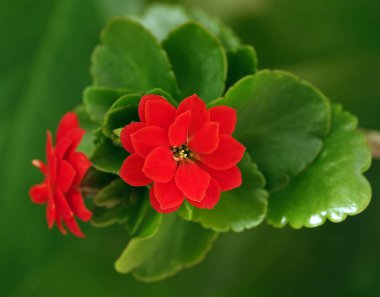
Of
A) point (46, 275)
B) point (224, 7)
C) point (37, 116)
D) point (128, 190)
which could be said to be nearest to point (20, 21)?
point (37, 116)

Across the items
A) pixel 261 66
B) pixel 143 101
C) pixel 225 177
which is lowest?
pixel 261 66

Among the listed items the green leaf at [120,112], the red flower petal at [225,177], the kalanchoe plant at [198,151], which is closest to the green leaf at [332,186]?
the kalanchoe plant at [198,151]

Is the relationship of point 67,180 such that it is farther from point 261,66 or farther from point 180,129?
point 261,66

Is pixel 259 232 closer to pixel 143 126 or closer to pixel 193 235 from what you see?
pixel 193 235

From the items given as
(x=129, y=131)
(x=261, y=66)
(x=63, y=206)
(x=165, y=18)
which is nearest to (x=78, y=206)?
(x=63, y=206)

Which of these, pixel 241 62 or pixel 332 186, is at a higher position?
pixel 241 62

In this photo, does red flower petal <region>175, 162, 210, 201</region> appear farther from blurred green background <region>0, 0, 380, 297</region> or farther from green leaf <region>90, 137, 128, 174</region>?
blurred green background <region>0, 0, 380, 297</region>

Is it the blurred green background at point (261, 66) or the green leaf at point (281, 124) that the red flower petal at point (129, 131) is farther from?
the blurred green background at point (261, 66)
